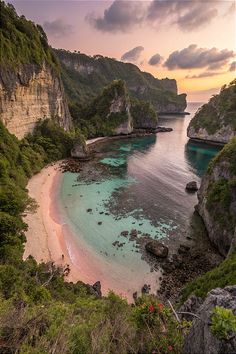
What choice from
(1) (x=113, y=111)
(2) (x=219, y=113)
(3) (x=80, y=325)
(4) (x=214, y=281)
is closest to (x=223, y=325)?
(3) (x=80, y=325)

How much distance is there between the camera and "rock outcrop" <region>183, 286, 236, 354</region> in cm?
686

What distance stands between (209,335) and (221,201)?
1037 inches

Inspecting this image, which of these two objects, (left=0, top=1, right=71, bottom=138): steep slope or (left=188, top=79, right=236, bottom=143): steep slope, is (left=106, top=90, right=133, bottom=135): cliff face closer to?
(left=188, top=79, right=236, bottom=143): steep slope

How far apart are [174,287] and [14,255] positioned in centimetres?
1568

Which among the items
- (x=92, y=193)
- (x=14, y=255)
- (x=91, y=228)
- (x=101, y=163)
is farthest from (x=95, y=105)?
(x=14, y=255)

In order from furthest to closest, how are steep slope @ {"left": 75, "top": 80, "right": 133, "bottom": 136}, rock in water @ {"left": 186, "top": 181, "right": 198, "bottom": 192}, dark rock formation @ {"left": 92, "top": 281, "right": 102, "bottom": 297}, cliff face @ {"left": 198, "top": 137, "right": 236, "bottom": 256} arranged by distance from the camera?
1. steep slope @ {"left": 75, "top": 80, "right": 133, "bottom": 136}
2. rock in water @ {"left": 186, "top": 181, "right": 198, "bottom": 192}
3. cliff face @ {"left": 198, "top": 137, "right": 236, "bottom": 256}
4. dark rock formation @ {"left": 92, "top": 281, "right": 102, "bottom": 297}

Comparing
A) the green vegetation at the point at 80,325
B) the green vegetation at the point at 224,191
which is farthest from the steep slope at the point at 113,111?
the green vegetation at the point at 80,325

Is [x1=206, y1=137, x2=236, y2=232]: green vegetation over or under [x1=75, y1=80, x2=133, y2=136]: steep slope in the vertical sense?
under

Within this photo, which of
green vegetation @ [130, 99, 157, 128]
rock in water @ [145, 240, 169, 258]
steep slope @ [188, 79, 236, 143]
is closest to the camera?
rock in water @ [145, 240, 169, 258]

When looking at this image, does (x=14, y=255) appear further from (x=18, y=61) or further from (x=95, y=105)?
(x=95, y=105)

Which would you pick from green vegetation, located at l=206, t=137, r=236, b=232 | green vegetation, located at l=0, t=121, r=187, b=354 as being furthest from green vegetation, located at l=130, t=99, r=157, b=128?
green vegetation, located at l=0, t=121, r=187, b=354

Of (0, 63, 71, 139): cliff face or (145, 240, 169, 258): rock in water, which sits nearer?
(145, 240, 169, 258): rock in water

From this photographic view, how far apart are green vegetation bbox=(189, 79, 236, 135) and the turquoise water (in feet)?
98.0

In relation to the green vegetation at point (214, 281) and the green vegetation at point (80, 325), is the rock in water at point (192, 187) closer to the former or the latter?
the green vegetation at point (214, 281)
